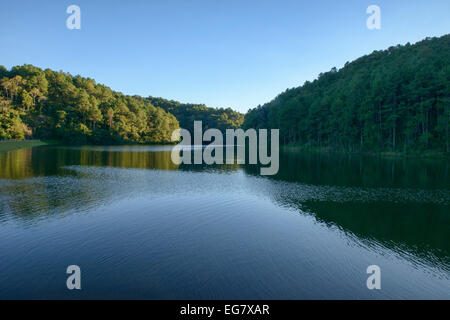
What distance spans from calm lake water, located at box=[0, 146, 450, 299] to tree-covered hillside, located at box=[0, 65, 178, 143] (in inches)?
2863

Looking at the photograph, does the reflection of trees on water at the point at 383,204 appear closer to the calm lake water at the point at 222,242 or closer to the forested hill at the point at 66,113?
the calm lake water at the point at 222,242

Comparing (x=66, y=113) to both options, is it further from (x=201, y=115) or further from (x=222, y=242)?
(x=222, y=242)

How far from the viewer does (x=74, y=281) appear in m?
7.26

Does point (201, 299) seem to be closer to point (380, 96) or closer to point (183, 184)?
point (183, 184)

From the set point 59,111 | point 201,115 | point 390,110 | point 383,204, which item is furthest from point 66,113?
point 383,204

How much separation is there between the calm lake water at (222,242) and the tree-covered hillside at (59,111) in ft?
239

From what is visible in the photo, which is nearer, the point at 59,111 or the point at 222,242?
the point at 222,242

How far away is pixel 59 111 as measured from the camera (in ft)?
299

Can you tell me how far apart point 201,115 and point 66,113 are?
3527 inches

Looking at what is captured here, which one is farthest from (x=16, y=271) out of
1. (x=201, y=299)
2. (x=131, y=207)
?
(x=131, y=207)

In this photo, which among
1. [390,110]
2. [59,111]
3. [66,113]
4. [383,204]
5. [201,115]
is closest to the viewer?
[383,204]

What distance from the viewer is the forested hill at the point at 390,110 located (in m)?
46.0

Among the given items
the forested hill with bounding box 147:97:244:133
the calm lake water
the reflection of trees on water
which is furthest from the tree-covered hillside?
the reflection of trees on water
